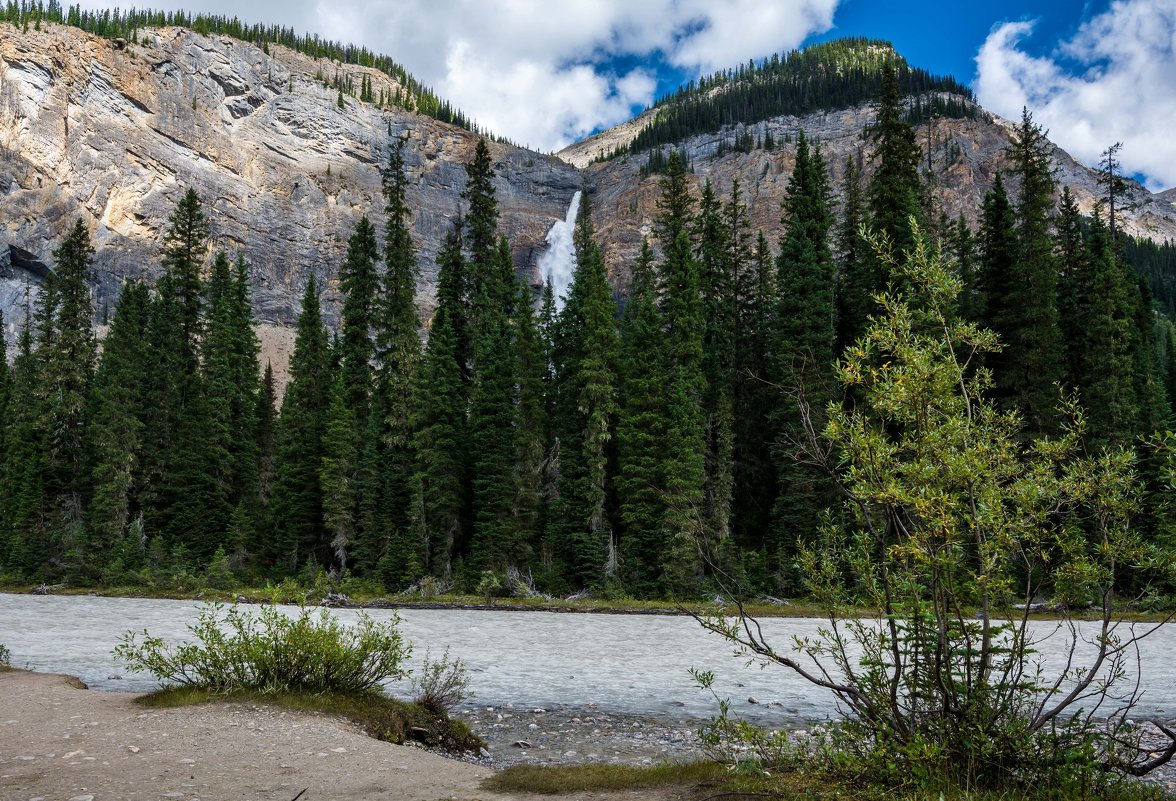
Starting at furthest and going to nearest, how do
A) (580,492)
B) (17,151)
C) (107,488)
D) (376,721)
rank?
(17,151) → (107,488) → (580,492) → (376,721)

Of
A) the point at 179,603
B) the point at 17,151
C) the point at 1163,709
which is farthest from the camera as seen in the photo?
the point at 17,151

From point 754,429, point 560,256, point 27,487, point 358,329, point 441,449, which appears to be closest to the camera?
point 441,449

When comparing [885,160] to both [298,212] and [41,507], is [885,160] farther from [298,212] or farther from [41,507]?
[298,212]

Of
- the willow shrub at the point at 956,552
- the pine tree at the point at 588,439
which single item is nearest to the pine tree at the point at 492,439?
the pine tree at the point at 588,439

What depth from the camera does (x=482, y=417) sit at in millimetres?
41344

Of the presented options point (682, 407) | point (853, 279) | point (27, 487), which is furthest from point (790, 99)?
point (27, 487)

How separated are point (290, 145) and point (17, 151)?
4582 centimetres

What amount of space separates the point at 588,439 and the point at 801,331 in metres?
14.1

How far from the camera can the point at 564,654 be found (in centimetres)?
2028

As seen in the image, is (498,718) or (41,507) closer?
(498,718)

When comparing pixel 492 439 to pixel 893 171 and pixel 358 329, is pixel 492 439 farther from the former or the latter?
pixel 893 171

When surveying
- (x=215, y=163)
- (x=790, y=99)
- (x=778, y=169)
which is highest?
(x=790, y=99)

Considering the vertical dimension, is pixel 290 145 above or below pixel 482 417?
above

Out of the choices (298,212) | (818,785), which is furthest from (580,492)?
(298,212)
